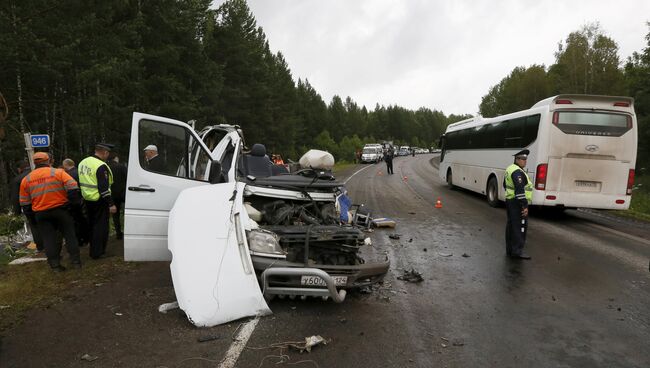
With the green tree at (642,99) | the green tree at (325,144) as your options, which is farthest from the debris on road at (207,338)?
the green tree at (325,144)

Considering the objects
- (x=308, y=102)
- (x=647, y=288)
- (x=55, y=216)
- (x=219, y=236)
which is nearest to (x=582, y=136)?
(x=647, y=288)

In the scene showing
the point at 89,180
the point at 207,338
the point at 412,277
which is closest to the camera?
the point at 207,338

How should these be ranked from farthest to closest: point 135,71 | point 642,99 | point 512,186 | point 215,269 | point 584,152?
point 642,99 → point 135,71 → point 584,152 → point 512,186 → point 215,269

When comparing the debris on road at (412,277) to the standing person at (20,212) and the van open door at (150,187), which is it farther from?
the standing person at (20,212)

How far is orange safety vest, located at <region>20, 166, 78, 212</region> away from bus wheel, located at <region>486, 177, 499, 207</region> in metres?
11.5

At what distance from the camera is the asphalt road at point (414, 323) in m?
3.34

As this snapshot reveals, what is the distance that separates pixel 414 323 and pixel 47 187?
205 inches

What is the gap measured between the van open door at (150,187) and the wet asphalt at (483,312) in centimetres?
185

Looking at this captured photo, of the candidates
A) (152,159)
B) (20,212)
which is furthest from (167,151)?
(20,212)

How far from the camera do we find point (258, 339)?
11.9 ft

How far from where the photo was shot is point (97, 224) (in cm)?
640

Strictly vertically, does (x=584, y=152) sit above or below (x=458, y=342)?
above

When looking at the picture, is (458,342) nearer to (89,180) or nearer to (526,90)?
(89,180)

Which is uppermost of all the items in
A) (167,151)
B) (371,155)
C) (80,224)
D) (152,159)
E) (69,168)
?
(167,151)
